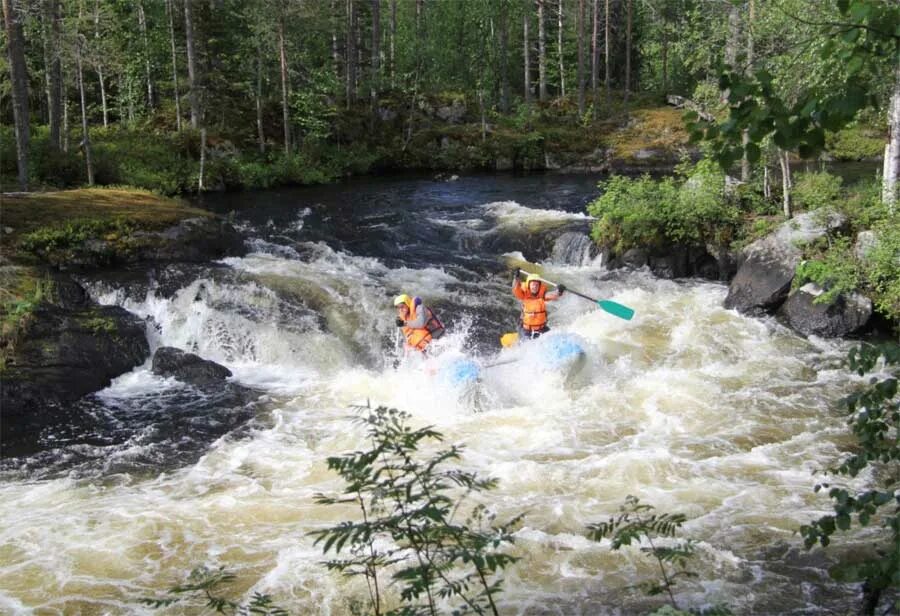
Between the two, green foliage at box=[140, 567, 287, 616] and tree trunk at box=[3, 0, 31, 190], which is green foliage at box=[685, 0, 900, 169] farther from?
tree trunk at box=[3, 0, 31, 190]

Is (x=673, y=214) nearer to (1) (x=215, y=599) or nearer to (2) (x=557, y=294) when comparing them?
(2) (x=557, y=294)

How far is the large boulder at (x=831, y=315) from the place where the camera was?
10938 mm

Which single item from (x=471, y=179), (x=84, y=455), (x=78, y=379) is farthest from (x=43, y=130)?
(x=84, y=455)

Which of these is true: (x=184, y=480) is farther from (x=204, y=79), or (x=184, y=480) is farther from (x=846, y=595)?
(x=204, y=79)

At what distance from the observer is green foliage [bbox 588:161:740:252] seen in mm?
13719

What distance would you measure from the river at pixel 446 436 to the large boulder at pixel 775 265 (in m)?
0.42

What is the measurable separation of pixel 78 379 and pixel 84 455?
208 cm

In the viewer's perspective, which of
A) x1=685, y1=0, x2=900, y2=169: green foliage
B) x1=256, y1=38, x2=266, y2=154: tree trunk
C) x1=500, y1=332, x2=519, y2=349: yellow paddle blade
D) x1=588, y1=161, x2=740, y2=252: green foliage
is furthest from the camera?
x1=256, y1=38, x2=266, y2=154: tree trunk

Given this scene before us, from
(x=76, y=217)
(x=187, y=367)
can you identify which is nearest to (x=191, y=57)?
(x=76, y=217)

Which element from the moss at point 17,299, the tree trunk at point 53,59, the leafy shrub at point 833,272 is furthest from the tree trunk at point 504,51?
the moss at point 17,299

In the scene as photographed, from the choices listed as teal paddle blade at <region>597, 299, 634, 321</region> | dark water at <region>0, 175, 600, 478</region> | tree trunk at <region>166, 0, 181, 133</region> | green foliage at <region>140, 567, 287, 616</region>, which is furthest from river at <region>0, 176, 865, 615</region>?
tree trunk at <region>166, 0, 181, 133</region>

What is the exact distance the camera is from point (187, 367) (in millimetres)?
10484

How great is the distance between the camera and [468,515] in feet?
21.8

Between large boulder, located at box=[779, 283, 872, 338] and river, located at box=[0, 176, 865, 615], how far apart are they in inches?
13.0
